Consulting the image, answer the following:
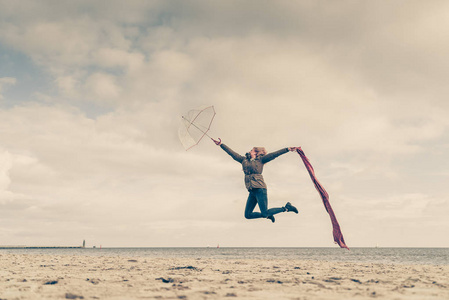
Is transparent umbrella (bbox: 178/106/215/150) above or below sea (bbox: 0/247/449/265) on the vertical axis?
above

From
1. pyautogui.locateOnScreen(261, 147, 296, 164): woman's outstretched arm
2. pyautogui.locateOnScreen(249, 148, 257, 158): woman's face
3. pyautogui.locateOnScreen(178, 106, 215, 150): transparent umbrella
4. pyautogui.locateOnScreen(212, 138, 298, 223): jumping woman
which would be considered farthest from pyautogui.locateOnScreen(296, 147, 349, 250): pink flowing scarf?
pyautogui.locateOnScreen(178, 106, 215, 150): transparent umbrella

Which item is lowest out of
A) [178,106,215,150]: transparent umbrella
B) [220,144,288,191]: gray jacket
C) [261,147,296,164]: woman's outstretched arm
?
[220,144,288,191]: gray jacket

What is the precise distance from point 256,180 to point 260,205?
675 millimetres

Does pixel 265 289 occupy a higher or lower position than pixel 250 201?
lower

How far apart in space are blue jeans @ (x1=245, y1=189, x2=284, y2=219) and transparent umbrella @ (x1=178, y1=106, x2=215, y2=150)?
2203mm

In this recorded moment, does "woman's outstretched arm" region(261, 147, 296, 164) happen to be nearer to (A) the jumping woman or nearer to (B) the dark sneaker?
(A) the jumping woman

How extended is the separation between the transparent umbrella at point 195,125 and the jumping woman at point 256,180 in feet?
2.26

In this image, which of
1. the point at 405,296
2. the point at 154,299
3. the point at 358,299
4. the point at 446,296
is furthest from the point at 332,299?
the point at 154,299

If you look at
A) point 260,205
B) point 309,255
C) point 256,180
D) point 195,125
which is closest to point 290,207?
point 260,205

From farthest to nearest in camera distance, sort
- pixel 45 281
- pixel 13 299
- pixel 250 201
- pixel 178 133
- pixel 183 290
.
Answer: pixel 178 133, pixel 250 201, pixel 45 281, pixel 183 290, pixel 13 299

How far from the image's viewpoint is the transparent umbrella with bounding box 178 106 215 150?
9695 millimetres

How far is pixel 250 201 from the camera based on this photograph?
9.10 metres

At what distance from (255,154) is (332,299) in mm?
4731

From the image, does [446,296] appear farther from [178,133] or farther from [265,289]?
[178,133]
